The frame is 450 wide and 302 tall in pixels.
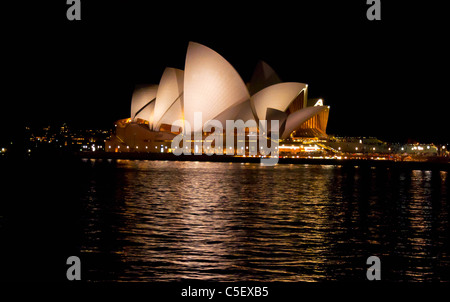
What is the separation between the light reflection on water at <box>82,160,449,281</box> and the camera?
9.05 m

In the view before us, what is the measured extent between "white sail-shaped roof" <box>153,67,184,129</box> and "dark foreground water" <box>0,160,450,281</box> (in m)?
38.7

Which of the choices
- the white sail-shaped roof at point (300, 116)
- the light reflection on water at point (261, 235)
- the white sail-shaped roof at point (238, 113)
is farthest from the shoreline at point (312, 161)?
the light reflection on water at point (261, 235)

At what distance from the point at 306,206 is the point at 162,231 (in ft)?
22.9

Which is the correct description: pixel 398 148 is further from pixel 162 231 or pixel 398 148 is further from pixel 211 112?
pixel 162 231

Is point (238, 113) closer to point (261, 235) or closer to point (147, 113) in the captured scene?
point (147, 113)

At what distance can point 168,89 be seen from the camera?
201 ft

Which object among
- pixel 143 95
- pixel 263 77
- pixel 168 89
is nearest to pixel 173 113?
pixel 168 89

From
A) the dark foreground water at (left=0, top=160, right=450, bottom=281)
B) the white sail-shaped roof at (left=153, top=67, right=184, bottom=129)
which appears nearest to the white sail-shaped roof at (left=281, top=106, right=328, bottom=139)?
the white sail-shaped roof at (left=153, top=67, right=184, bottom=129)

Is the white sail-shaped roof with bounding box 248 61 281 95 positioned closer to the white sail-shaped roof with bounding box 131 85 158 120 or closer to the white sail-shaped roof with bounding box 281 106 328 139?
the white sail-shaped roof with bounding box 281 106 328 139

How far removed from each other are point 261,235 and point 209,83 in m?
43.2

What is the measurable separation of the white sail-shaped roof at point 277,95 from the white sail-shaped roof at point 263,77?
2.93 metres

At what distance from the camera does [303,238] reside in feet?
39.7

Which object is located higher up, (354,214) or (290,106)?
(290,106)
